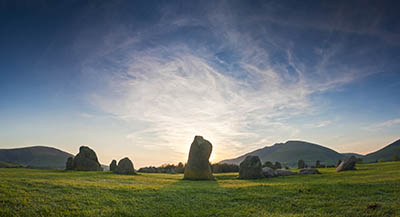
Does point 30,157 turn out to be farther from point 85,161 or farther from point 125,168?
point 125,168

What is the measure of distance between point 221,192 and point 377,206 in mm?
6274

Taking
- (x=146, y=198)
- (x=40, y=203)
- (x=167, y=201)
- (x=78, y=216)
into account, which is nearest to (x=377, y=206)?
(x=167, y=201)

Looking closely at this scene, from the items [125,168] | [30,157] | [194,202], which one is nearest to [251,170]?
[194,202]

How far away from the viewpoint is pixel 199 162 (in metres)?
20.5

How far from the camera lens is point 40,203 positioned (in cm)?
771

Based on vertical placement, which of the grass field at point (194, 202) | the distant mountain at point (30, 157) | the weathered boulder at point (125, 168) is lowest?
the grass field at point (194, 202)

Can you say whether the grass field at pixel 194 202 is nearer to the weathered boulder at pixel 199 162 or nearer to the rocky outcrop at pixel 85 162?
the weathered boulder at pixel 199 162

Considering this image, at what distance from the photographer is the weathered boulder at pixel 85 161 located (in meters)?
28.4

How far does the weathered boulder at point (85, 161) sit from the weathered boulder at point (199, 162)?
579 inches

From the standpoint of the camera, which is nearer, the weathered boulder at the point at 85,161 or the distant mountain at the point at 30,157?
the weathered boulder at the point at 85,161

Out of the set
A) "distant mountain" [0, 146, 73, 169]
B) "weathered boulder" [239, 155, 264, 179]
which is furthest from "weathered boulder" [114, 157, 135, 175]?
"distant mountain" [0, 146, 73, 169]

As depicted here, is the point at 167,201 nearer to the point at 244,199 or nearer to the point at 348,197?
the point at 244,199

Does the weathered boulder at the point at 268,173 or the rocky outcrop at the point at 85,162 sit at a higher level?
the rocky outcrop at the point at 85,162

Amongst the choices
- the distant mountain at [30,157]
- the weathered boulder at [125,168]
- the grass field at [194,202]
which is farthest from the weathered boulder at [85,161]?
the distant mountain at [30,157]
